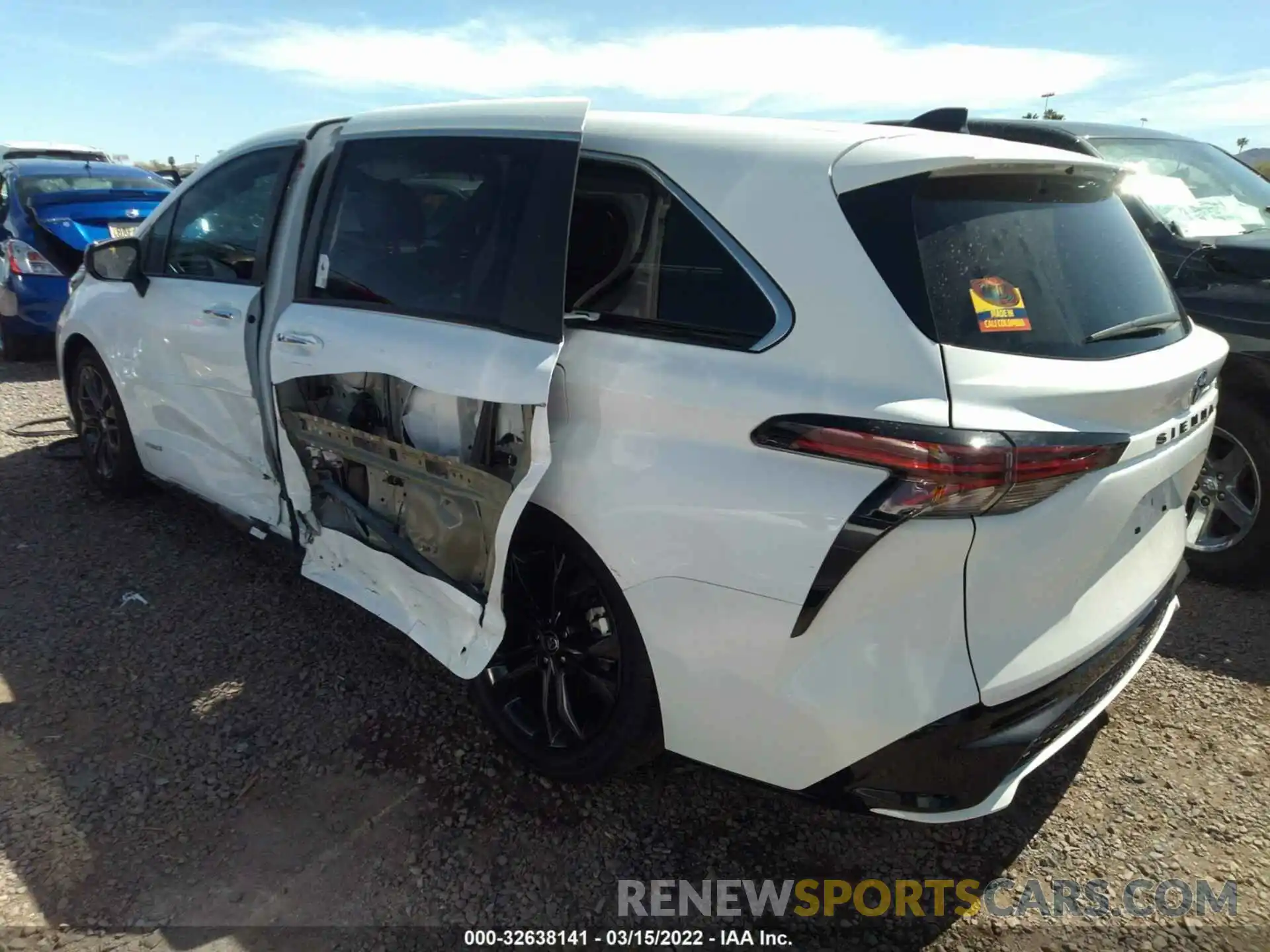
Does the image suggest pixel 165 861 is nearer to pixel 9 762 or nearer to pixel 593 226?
pixel 9 762

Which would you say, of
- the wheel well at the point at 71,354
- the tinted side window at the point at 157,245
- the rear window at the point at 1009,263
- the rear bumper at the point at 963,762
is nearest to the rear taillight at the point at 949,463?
the rear window at the point at 1009,263

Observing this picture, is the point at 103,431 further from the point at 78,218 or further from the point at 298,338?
the point at 78,218

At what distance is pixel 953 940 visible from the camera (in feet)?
7.37

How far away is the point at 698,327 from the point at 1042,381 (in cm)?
78

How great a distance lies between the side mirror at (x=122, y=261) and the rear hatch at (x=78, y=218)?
3.85 m

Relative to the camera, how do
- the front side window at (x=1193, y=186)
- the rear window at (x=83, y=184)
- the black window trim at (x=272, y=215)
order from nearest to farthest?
the black window trim at (x=272, y=215), the front side window at (x=1193, y=186), the rear window at (x=83, y=184)

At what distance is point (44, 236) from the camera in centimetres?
767

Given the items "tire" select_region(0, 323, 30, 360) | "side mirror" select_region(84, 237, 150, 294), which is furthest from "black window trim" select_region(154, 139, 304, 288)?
"tire" select_region(0, 323, 30, 360)

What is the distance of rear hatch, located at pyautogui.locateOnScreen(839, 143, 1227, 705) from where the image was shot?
1894mm

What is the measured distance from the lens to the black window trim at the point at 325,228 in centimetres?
248

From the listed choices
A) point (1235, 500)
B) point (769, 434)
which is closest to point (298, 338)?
point (769, 434)

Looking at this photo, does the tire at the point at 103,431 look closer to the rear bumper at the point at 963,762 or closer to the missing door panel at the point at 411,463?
the missing door panel at the point at 411,463

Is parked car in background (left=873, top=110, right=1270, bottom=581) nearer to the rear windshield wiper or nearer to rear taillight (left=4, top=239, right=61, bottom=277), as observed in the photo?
the rear windshield wiper

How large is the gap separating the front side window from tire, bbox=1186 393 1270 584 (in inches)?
36.3
